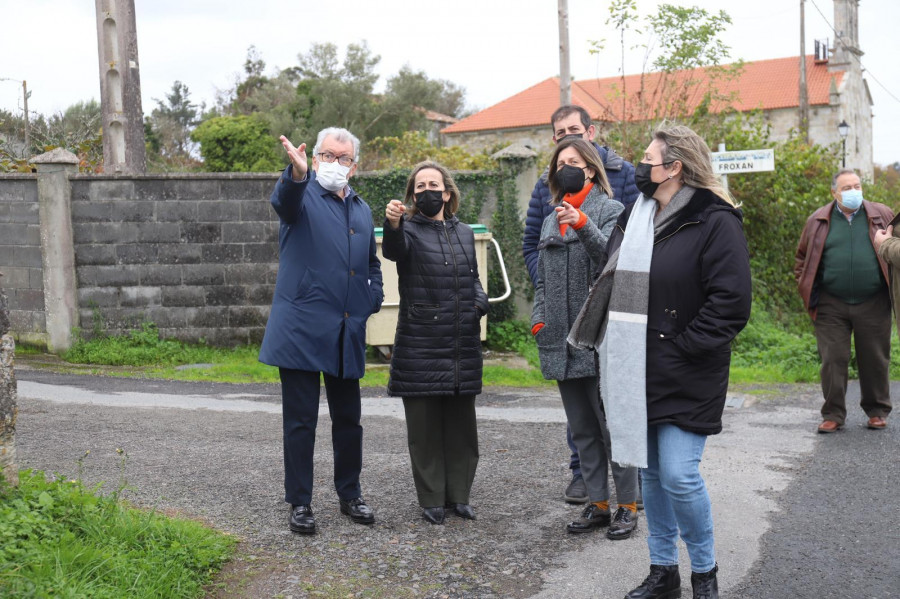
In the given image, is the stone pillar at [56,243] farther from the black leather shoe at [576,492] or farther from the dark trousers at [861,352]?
the dark trousers at [861,352]

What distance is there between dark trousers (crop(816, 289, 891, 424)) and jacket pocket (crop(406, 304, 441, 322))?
3.88 meters

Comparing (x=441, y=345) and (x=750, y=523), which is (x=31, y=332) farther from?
(x=750, y=523)

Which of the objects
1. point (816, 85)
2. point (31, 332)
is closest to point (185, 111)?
point (816, 85)

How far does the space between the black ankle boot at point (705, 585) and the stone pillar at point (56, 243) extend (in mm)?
8691

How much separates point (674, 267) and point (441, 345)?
5.37ft

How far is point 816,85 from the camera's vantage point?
160 ft

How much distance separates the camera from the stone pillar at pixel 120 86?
12.3 metres

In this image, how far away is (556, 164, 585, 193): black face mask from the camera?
15.2 ft

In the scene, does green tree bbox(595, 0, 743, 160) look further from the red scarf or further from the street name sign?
the red scarf

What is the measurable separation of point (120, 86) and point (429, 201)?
9063 mm

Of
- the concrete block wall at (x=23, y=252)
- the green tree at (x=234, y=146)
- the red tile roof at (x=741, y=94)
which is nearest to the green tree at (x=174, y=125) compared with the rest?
the green tree at (x=234, y=146)

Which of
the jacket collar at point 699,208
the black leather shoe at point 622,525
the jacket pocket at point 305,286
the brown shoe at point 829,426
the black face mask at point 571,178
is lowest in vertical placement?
the brown shoe at point 829,426

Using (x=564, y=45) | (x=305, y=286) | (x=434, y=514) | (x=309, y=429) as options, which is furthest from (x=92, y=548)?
(x=564, y=45)

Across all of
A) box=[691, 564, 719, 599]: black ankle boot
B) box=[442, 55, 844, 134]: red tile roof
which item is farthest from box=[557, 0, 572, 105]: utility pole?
box=[442, 55, 844, 134]: red tile roof
